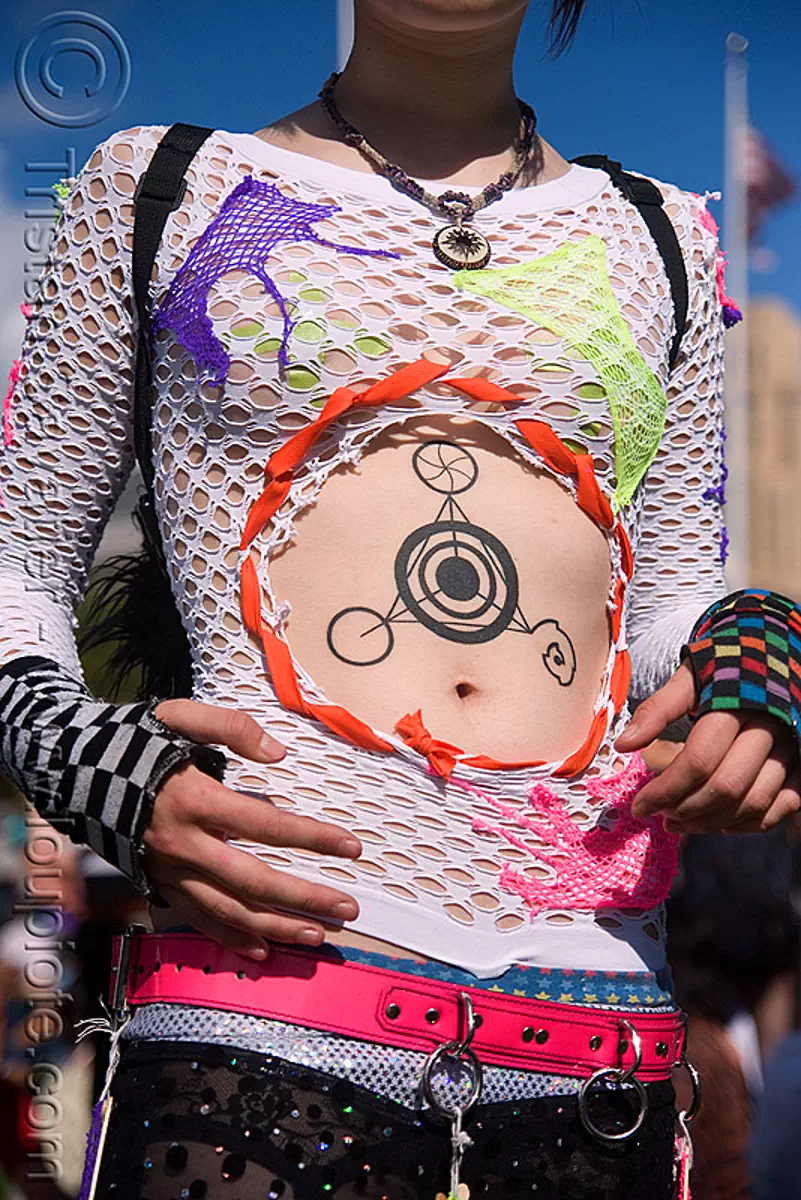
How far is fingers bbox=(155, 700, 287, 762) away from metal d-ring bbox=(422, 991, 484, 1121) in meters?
0.32

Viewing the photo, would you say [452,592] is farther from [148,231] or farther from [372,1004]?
[148,231]

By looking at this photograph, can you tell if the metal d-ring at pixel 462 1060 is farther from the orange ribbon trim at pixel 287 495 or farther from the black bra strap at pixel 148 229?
the black bra strap at pixel 148 229

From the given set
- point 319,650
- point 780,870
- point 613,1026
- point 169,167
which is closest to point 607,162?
point 169,167

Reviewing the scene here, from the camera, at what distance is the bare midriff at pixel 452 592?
1.79 metres

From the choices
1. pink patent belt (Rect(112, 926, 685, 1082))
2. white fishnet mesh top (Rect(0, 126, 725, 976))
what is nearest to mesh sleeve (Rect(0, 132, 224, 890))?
white fishnet mesh top (Rect(0, 126, 725, 976))

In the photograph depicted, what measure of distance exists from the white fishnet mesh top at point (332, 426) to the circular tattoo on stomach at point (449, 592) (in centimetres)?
7

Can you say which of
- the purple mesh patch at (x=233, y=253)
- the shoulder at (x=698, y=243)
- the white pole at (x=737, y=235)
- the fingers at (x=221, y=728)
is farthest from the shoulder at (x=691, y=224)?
the white pole at (x=737, y=235)

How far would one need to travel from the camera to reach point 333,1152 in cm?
154

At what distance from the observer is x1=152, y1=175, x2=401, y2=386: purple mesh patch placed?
73.9 inches

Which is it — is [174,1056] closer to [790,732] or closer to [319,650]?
[319,650]

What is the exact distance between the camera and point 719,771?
1.65 m

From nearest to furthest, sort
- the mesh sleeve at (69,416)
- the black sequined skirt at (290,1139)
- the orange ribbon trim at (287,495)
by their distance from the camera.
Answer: the black sequined skirt at (290,1139), the orange ribbon trim at (287,495), the mesh sleeve at (69,416)

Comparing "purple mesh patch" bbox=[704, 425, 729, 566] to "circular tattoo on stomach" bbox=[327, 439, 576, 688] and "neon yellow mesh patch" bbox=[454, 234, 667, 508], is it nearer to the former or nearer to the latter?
"neon yellow mesh patch" bbox=[454, 234, 667, 508]

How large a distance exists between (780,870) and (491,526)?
296cm
